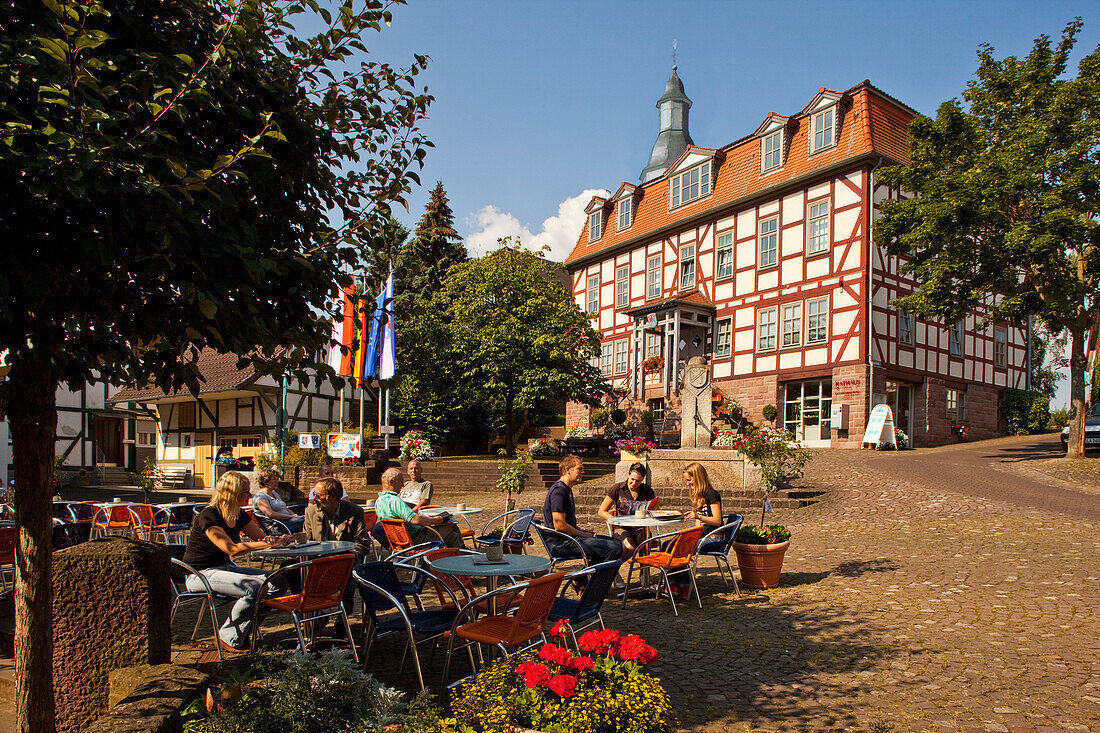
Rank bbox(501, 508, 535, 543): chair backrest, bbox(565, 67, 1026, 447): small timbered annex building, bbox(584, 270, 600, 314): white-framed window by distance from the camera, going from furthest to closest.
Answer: bbox(584, 270, 600, 314): white-framed window
bbox(565, 67, 1026, 447): small timbered annex building
bbox(501, 508, 535, 543): chair backrest

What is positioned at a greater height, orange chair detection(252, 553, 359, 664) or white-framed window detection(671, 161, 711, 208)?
white-framed window detection(671, 161, 711, 208)

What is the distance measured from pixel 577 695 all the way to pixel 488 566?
1846 millimetres

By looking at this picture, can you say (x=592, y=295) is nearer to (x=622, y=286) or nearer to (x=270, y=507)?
(x=622, y=286)

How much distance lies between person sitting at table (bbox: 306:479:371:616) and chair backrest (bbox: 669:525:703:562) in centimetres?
300

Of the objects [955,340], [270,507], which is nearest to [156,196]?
[270,507]

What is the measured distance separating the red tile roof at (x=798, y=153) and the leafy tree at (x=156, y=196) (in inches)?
934

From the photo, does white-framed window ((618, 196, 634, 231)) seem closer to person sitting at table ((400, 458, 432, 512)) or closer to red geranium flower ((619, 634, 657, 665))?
person sitting at table ((400, 458, 432, 512))

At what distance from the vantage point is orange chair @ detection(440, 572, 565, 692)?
4.46m

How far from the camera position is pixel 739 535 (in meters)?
8.14

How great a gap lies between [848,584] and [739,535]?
1276 mm

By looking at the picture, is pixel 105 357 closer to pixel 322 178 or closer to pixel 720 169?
pixel 322 178

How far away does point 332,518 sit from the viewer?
723 centimetres

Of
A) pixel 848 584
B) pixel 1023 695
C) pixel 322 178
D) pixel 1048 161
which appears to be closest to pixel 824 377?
pixel 1048 161

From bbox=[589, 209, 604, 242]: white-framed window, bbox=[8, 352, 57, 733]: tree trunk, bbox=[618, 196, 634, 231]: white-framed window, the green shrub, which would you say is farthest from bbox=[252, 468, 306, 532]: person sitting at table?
the green shrub
